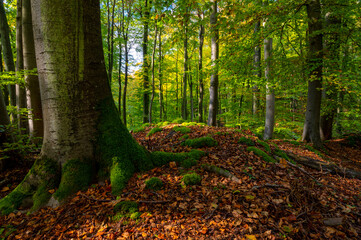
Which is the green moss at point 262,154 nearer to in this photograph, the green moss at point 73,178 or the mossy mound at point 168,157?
the mossy mound at point 168,157

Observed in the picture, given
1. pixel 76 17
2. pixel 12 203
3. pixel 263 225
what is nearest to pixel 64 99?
pixel 76 17

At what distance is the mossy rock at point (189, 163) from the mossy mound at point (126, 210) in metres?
1.30

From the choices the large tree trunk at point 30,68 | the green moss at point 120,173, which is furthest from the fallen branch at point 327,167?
the large tree trunk at point 30,68

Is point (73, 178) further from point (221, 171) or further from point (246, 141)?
point (246, 141)

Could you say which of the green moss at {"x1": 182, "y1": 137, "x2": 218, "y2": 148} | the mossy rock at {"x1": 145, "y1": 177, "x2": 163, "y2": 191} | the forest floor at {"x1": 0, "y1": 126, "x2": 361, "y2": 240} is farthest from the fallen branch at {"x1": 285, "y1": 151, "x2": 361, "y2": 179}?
the mossy rock at {"x1": 145, "y1": 177, "x2": 163, "y2": 191}

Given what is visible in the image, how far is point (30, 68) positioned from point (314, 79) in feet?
30.1

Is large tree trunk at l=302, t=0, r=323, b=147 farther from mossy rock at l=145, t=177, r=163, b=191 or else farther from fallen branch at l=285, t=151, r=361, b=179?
mossy rock at l=145, t=177, r=163, b=191

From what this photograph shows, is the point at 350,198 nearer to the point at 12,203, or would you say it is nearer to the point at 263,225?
the point at 263,225

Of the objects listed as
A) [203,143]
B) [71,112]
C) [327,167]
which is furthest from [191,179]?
[327,167]

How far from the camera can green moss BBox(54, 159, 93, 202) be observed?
8.16ft

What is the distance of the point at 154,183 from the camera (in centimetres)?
257

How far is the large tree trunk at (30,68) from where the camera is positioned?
13.6ft

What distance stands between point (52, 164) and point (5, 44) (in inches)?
225

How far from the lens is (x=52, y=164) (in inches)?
103
